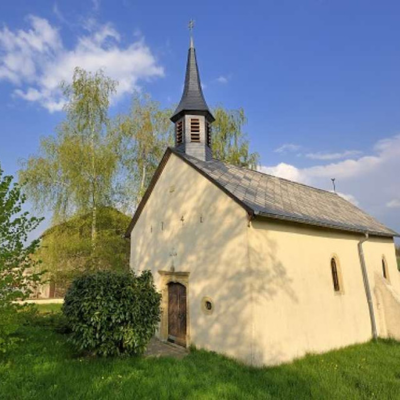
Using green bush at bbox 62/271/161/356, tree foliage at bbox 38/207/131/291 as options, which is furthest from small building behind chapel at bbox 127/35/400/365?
tree foliage at bbox 38/207/131/291

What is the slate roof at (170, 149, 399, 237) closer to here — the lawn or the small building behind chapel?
the small building behind chapel

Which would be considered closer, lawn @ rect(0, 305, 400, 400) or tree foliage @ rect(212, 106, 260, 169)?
lawn @ rect(0, 305, 400, 400)

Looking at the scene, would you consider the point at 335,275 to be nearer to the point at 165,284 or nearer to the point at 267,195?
the point at 267,195

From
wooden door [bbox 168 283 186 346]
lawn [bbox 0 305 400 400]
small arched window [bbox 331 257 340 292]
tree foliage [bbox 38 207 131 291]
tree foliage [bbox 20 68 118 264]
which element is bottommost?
lawn [bbox 0 305 400 400]

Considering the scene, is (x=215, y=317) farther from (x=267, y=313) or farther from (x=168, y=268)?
(x=168, y=268)

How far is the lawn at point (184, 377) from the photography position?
571 cm

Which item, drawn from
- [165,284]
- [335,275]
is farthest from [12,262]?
[335,275]

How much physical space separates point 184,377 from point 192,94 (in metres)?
11.5

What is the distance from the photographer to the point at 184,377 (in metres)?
6.51

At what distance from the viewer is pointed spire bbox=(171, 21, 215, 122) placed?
42.2 feet

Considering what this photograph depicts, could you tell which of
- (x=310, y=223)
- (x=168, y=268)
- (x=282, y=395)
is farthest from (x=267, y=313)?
Result: (x=168, y=268)

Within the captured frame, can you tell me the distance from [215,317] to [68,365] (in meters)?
4.12

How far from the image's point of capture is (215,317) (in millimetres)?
8812

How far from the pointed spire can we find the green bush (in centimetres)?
791
